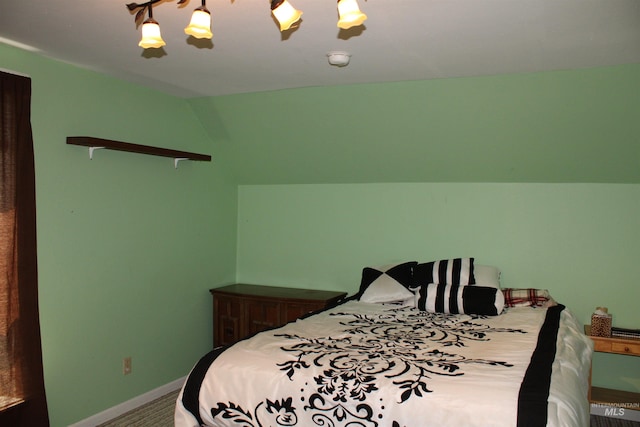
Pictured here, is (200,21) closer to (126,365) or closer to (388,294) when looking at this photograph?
(388,294)

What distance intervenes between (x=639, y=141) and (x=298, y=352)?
2.44 meters

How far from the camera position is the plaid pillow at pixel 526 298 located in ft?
11.9

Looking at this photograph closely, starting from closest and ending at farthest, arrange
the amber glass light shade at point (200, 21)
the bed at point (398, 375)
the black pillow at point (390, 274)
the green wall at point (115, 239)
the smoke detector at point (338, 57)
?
the amber glass light shade at point (200, 21) → the bed at point (398, 375) → the smoke detector at point (338, 57) → the green wall at point (115, 239) → the black pillow at point (390, 274)

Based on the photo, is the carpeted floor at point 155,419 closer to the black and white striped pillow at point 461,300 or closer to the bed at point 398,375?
the bed at point 398,375

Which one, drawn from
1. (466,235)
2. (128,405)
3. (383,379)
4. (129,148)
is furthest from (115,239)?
(466,235)

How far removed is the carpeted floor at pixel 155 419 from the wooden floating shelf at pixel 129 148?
168 centimetres

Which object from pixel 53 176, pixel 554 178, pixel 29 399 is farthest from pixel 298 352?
pixel 554 178

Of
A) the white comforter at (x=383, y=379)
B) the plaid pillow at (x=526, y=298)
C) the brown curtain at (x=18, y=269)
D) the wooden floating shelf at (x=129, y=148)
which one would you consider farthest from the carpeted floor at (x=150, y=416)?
the plaid pillow at (x=526, y=298)

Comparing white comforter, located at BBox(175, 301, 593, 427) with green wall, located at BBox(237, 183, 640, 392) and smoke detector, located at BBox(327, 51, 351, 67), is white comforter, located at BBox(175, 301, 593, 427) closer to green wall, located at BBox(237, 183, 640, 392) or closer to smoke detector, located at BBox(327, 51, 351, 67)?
green wall, located at BBox(237, 183, 640, 392)

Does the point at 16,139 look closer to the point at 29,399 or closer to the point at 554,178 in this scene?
the point at 29,399

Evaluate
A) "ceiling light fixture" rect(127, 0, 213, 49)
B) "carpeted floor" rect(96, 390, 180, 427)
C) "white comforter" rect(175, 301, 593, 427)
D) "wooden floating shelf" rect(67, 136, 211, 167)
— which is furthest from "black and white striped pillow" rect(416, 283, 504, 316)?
"ceiling light fixture" rect(127, 0, 213, 49)

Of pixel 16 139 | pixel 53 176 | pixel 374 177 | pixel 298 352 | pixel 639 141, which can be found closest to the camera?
pixel 298 352

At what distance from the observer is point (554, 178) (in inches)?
148

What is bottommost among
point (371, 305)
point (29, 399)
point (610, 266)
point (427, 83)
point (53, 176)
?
point (29, 399)
